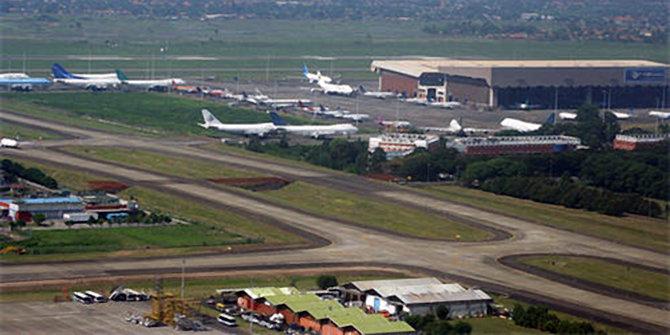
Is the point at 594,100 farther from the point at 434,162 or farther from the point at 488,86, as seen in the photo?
the point at 434,162

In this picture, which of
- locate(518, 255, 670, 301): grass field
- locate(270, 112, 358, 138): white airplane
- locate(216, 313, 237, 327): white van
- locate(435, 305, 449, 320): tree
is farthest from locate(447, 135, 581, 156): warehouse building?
locate(216, 313, 237, 327): white van

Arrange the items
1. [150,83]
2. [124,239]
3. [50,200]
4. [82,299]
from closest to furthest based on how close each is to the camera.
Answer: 1. [82,299]
2. [124,239]
3. [50,200]
4. [150,83]

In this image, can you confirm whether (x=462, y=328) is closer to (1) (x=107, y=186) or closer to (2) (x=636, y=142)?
(1) (x=107, y=186)

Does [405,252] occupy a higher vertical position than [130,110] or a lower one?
lower

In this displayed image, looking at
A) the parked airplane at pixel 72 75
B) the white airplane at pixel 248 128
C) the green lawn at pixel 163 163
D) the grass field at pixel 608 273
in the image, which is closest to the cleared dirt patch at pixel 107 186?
the green lawn at pixel 163 163

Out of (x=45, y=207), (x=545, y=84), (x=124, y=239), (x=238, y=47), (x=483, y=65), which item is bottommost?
(x=124, y=239)

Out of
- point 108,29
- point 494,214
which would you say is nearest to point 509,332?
point 494,214

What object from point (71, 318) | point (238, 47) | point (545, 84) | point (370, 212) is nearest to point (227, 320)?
point (71, 318)
